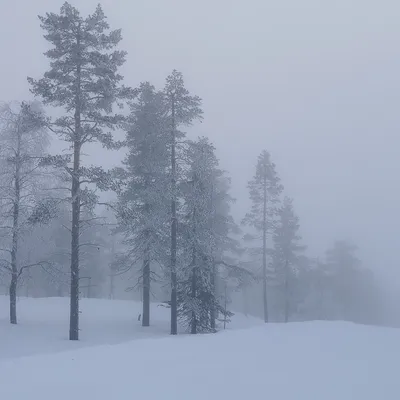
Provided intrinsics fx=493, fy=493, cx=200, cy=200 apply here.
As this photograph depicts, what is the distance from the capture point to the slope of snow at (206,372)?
961 cm

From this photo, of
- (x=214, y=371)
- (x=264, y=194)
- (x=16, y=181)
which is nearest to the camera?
(x=214, y=371)

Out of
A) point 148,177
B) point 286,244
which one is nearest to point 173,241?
point 148,177

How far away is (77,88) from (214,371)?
14016 mm

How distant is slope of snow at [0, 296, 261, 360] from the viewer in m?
20.9

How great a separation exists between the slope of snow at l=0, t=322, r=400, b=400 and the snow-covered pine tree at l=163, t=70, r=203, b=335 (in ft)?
35.8

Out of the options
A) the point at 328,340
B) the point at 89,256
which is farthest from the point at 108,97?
the point at 89,256

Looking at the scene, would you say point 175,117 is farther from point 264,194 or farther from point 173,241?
point 264,194

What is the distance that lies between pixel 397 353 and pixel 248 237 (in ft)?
105

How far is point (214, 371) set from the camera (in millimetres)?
11359

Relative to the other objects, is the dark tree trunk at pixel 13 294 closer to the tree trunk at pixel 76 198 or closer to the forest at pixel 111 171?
the forest at pixel 111 171

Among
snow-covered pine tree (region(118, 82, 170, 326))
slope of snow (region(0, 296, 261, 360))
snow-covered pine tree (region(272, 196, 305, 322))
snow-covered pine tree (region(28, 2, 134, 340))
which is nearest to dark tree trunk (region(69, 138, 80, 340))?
snow-covered pine tree (region(28, 2, 134, 340))

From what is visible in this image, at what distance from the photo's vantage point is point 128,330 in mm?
28125

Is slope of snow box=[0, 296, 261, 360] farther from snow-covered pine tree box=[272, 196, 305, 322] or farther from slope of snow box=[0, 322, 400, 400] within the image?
snow-covered pine tree box=[272, 196, 305, 322]

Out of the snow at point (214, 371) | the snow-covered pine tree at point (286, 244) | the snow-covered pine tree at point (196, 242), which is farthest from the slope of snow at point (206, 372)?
the snow-covered pine tree at point (286, 244)
